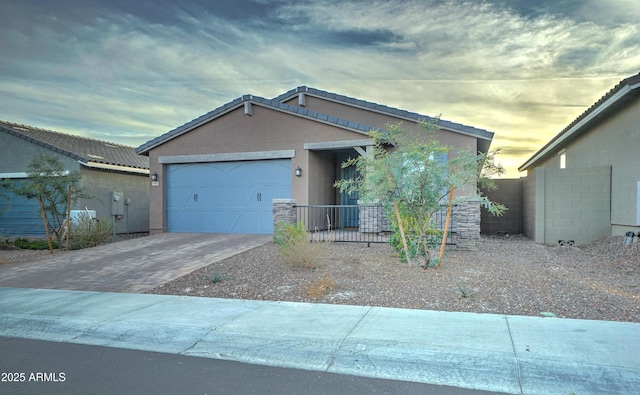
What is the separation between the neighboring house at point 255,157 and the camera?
48.7 feet

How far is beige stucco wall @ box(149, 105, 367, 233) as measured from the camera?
587 inches

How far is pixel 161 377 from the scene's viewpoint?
443 cm

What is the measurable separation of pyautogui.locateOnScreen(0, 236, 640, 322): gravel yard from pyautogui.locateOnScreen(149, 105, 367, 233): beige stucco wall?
13.8ft

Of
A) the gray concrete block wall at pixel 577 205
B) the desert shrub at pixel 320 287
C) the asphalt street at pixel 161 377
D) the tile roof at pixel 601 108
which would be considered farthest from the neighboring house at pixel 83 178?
the tile roof at pixel 601 108

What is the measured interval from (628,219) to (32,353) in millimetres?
13155

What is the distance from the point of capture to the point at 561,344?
4840 millimetres

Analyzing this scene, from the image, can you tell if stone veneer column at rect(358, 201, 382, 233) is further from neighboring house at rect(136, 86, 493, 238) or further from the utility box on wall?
the utility box on wall

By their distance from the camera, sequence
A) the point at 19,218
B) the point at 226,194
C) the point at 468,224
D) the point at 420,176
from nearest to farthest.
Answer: the point at 420,176 < the point at 468,224 < the point at 226,194 < the point at 19,218

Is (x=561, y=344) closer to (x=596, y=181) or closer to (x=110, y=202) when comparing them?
(x=596, y=181)

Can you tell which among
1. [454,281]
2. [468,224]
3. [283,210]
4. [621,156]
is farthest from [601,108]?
[283,210]

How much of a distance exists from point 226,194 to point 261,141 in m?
2.36

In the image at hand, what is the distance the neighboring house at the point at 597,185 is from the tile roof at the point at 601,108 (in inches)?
0.9

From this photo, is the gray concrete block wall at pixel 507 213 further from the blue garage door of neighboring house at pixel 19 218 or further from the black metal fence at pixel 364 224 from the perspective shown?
the blue garage door of neighboring house at pixel 19 218

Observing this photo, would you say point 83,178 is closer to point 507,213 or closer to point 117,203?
point 117,203
